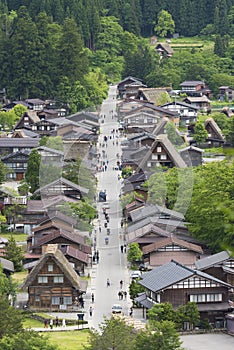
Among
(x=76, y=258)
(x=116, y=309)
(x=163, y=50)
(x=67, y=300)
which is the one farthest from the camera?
(x=163, y=50)

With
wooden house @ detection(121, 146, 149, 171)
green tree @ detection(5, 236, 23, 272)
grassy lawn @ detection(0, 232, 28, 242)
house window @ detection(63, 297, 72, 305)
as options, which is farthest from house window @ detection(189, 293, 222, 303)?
wooden house @ detection(121, 146, 149, 171)

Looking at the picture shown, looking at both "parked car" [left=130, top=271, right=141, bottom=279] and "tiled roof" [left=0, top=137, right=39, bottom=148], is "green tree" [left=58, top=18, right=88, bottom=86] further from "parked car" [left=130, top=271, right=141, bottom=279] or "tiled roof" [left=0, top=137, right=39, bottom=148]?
"parked car" [left=130, top=271, right=141, bottom=279]

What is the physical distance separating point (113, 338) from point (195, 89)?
137 ft

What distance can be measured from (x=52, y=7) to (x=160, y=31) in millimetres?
9663

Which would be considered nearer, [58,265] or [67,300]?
[58,265]

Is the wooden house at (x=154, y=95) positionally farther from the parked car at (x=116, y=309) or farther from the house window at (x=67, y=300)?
the parked car at (x=116, y=309)

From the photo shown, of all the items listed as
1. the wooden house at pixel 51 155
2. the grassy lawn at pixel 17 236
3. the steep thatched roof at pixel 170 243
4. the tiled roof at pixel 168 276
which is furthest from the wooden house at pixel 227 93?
the tiled roof at pixel 168 276

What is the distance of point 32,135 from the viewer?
158ft

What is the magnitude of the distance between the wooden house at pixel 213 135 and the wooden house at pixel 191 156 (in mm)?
4471

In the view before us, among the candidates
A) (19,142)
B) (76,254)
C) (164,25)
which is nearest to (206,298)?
(76,254)

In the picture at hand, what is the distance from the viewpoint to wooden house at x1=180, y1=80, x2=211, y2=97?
5969 centimetres

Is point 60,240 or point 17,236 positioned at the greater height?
point 17,236

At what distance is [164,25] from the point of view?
73688 millimetres

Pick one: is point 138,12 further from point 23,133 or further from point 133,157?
point 133,157
